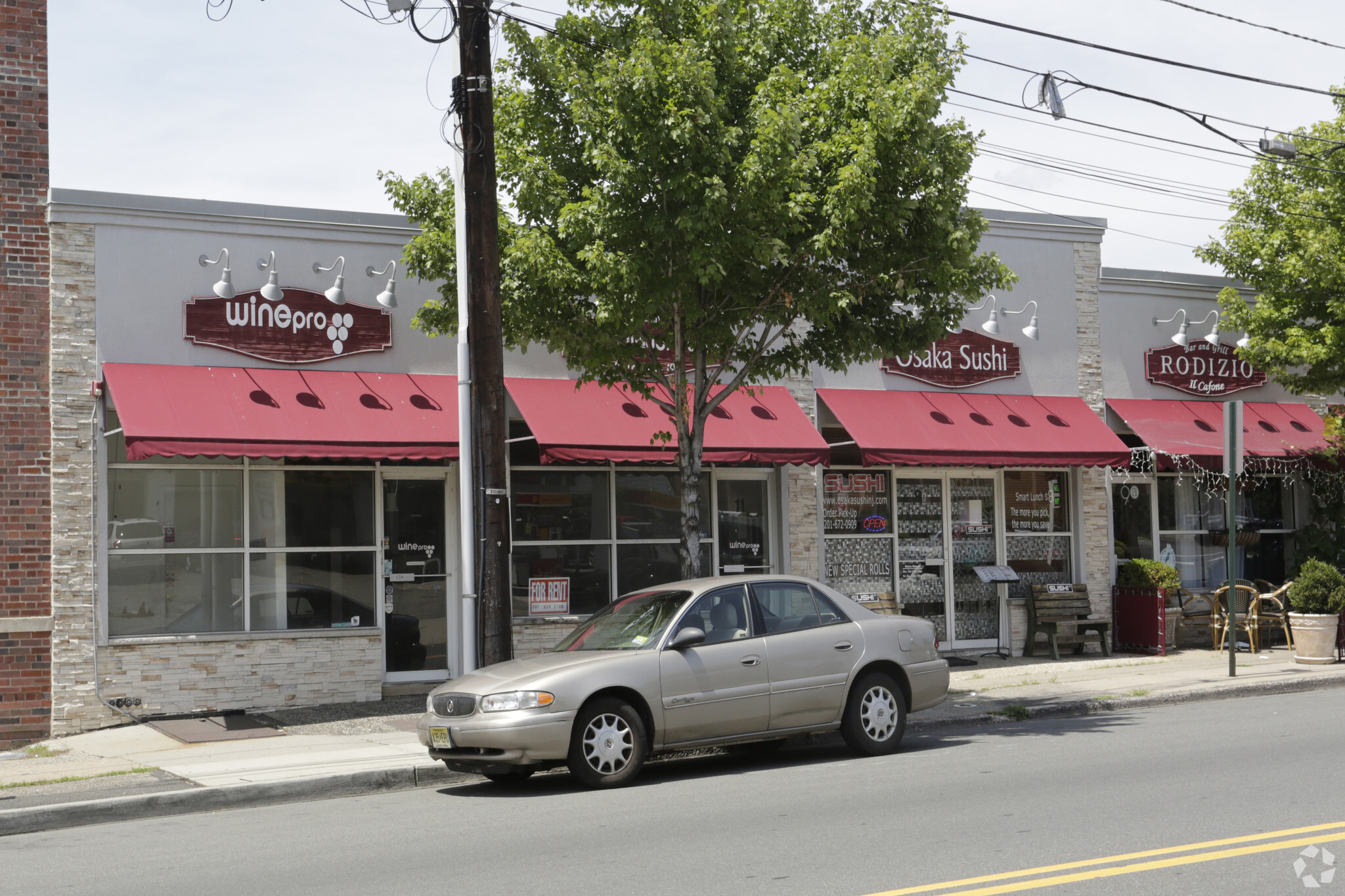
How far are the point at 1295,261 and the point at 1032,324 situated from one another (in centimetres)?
359

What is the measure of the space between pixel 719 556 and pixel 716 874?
9857 millimetres

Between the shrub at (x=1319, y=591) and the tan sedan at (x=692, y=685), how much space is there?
7605mm

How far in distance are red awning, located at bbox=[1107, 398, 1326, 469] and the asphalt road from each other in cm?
767

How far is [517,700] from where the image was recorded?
898 centimetres

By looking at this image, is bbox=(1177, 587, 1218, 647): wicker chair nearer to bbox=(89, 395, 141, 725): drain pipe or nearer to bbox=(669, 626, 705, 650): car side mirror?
bbox=(669, 626, 705, 650): car side mirror

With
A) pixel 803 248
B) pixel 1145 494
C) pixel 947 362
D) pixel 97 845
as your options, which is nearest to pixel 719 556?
pixel 947 362

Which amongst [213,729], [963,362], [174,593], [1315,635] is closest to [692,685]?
[213,729]

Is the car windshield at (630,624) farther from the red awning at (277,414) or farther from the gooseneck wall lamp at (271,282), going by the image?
the gooseneck wall lamp at (271,282)

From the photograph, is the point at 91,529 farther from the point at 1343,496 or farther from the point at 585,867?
the point at 1343,496

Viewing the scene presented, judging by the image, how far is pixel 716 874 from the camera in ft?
20.9

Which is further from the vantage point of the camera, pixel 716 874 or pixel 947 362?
pixel 947 362

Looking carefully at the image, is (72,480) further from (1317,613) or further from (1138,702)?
(1317,613)

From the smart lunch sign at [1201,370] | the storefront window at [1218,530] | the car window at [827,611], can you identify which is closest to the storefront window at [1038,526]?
the storefront window at [1218,530]

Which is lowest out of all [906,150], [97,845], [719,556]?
[97,845]
